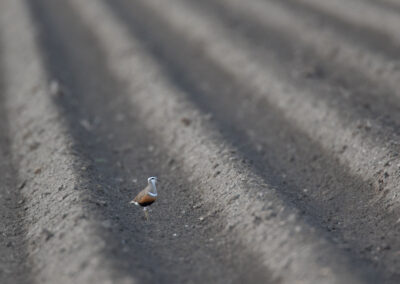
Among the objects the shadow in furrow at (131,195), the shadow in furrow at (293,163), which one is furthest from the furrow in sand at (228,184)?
the shadow in furrow at (293,163)

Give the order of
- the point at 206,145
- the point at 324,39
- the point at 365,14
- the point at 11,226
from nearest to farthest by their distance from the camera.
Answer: the point at 11,226
the point at 206,145
the point at 324,39
the point at 365,14

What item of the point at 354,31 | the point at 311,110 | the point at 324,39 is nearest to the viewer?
the point at 311,110

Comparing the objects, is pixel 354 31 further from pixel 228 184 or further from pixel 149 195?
pixel 149 195

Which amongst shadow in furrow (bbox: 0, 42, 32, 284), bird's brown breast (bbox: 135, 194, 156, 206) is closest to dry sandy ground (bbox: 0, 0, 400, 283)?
shadow in furrow (bbox: 0, 42, 32, 284)

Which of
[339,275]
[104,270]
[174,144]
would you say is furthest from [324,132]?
[104,270]

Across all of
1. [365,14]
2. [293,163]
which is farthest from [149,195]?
[365,14]

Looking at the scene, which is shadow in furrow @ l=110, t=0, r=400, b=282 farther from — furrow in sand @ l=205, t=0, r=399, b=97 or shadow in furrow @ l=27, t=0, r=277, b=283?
furrow in sand @ l=205, t=0, r=399, b=97

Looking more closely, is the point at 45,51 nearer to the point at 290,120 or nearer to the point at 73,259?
the point at 290,120
